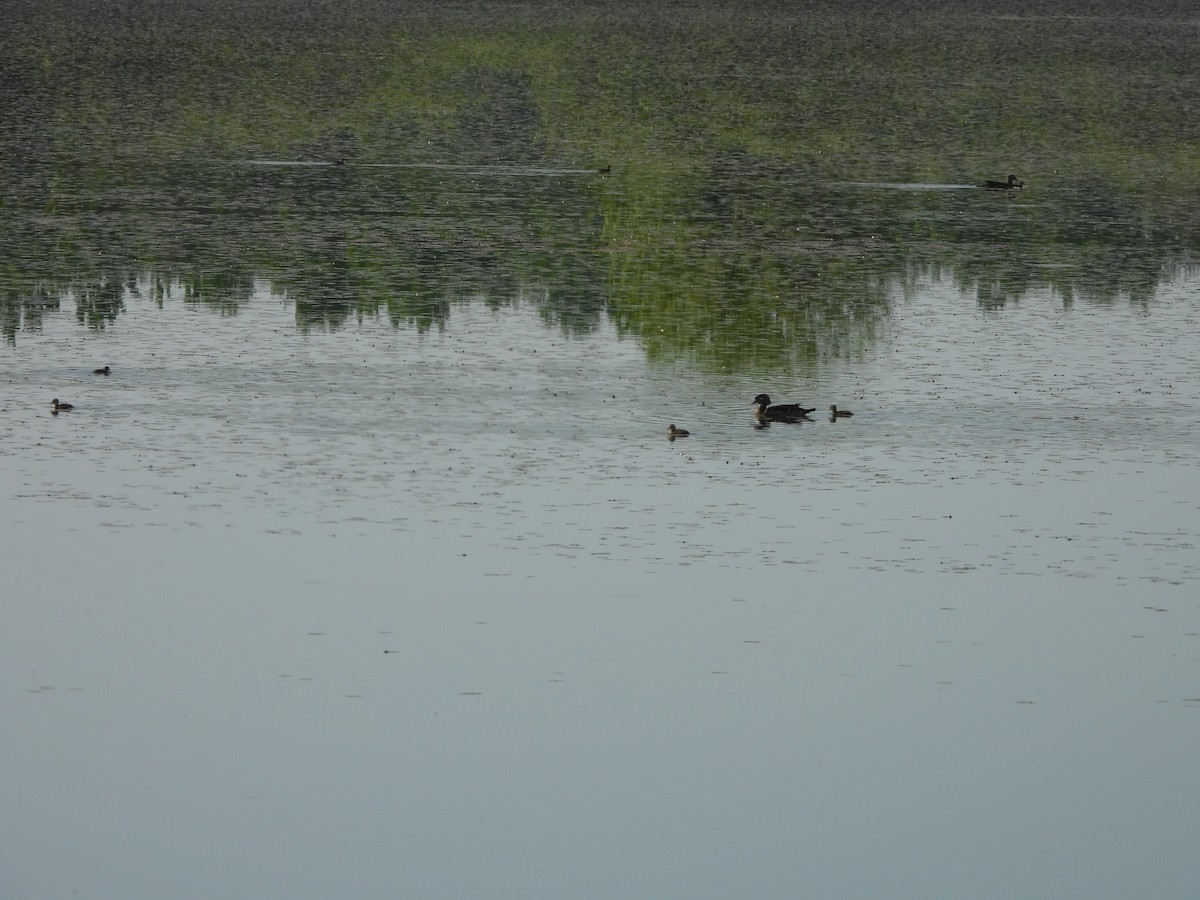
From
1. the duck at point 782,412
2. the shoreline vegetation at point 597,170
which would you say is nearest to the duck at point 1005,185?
the shoreline vegetation at point 597,170

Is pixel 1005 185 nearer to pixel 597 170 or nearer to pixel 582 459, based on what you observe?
pixel 597 170

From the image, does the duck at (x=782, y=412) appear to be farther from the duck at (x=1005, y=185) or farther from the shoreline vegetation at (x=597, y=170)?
the duck at (x=1005, y=185)

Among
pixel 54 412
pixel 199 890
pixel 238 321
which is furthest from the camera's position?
pixel 238 321

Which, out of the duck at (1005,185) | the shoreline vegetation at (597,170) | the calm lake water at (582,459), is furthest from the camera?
the duck at (1005,185)

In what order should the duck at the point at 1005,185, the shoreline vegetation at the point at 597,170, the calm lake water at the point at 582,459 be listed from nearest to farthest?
1. the calm lake water at the point at 582,459
2. the shoreline vegetation at the point at 597,170
3. the duck at the point at 1005,185

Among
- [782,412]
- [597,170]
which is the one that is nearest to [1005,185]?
[597,170]

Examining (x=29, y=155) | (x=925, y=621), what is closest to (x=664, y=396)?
(x=925, y=621)

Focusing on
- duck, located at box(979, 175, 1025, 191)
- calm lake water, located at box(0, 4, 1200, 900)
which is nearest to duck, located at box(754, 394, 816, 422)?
calm lake water, located at box(0, 4, 1200, 900)

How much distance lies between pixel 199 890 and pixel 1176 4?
63675 mm

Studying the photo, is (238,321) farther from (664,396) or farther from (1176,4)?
(1176,4)

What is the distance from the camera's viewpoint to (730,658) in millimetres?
10094

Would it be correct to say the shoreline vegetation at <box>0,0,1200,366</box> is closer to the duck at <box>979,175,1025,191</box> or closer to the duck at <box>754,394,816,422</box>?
the duck at <box>979,175,1025,191</box>

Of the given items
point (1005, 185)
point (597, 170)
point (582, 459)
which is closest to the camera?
point (582, 459)

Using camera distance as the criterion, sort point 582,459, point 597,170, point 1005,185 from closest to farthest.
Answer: point 582,459 < point 1005,185 < point 597,170
